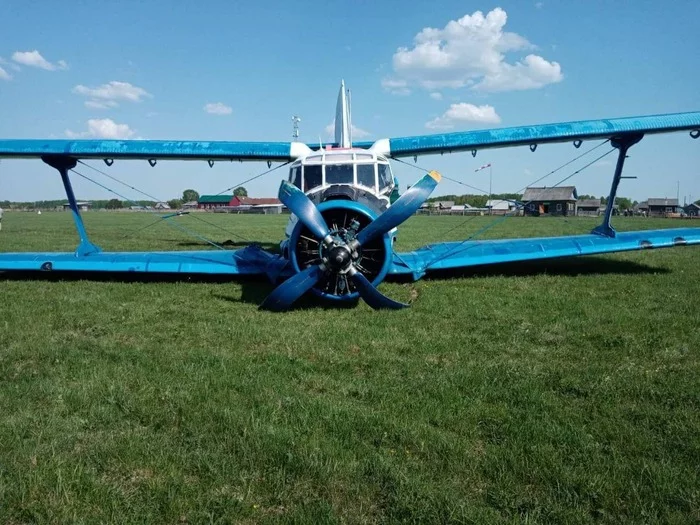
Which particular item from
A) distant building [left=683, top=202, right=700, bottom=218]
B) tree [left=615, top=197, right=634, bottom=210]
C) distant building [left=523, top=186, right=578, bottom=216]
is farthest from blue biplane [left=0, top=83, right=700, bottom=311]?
tree [left=615, top=197, right=634, bottom=210]

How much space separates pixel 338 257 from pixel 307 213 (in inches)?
35.0

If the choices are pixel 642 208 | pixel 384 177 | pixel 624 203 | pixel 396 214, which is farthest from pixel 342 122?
pixel 624 203

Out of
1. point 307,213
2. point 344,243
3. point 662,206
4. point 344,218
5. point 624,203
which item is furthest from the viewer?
point 624,203

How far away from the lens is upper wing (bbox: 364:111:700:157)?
11.0m

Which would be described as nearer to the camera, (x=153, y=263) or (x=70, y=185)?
(x=153, y=263)

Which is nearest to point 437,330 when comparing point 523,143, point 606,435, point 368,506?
point 606,435

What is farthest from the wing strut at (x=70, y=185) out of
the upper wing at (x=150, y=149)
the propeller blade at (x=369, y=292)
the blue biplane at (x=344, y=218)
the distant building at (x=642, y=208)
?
the distant building at (x=642, y=208)

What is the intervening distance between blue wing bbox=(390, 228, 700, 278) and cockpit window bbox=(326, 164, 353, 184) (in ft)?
6.41

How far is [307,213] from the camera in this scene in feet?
25.8

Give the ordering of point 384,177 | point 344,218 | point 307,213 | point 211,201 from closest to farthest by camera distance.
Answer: point 307,213 → point 344,218 → point 384,177 → point 211,201

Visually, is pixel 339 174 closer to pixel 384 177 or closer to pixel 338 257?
pixel 384 177

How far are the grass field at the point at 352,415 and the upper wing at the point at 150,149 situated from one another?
457cm

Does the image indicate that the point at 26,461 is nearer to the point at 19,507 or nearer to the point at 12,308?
the point at 19,507

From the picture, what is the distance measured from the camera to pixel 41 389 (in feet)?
16.1
